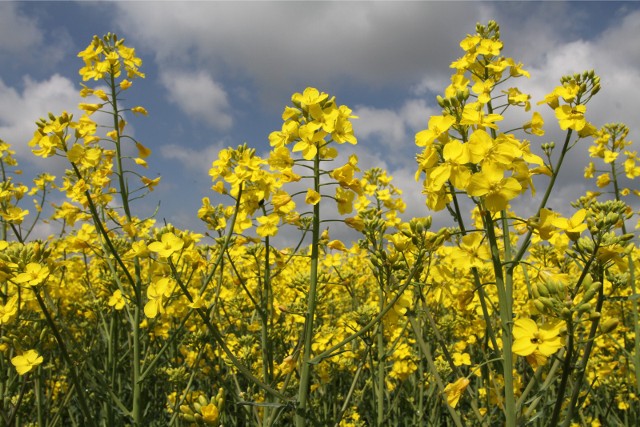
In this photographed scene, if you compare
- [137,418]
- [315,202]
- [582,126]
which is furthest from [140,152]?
[582,126]

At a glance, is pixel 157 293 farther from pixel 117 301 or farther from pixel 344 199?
pixel 117 301

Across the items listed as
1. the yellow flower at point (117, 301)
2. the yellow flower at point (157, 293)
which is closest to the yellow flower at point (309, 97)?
the yellow flower at point (157, 293)

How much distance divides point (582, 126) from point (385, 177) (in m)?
3.92

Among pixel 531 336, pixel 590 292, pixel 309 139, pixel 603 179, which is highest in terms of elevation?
pixel 603 179

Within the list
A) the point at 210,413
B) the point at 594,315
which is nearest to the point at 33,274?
the point at 210,413

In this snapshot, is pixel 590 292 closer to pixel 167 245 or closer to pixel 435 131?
pixel 435 131

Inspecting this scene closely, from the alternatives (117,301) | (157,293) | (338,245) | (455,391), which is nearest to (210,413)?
(157,293)

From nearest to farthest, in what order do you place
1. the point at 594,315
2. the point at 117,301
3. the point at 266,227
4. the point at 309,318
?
1. the point at 594,315
2. the point at 309,318
3. the point at 266,227
4. the point at 117,301

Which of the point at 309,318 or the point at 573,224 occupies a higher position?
the point at 573,224

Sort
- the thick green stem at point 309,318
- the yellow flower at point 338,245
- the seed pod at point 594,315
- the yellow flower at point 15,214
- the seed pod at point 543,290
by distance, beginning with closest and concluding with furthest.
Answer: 1. the seed pod at point 594,315
2. the seed pod at point 543,290
3. the thick green stem at point 309,318
4. the yellow flower at point 338,245
5. the yellow flower at point 15,214

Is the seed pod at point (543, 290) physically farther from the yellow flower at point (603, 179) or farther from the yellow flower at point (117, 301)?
the yellow flower at point (603, 179)

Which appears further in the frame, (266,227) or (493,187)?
(266,227)

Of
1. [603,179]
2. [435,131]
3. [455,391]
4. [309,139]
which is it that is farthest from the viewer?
[603,179]

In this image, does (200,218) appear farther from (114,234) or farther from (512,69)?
(512,69)
